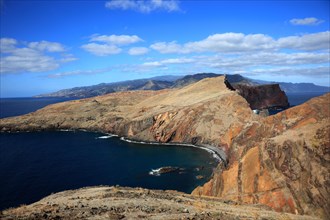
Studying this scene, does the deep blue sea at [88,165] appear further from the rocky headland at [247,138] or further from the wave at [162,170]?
the rocky headland at [247,138]

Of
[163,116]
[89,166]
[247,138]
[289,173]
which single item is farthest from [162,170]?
[163,116]

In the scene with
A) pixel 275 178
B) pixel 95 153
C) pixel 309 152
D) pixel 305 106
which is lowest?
pixel 95 153

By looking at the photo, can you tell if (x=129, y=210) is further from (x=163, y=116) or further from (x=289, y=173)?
(x=163, y=116)

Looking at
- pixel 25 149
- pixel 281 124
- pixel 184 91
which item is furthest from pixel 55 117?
pixel 281 124

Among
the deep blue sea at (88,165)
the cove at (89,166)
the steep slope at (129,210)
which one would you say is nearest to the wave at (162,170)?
the cove at (89,166)

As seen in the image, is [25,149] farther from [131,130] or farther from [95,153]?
[131,130]

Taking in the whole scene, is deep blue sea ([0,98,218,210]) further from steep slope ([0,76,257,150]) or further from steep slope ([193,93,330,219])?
steep slope ([193,93,330,219])
